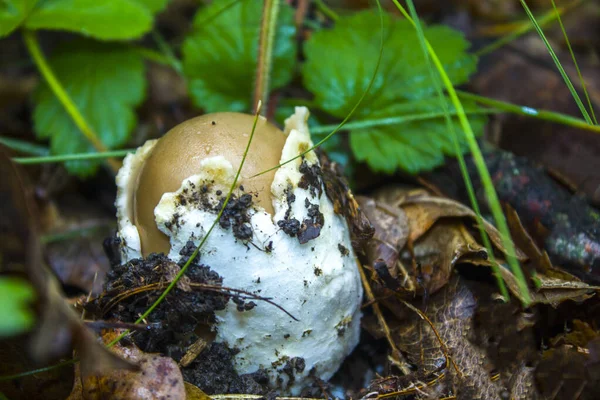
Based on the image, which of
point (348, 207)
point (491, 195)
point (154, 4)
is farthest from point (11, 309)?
point (154, 4)

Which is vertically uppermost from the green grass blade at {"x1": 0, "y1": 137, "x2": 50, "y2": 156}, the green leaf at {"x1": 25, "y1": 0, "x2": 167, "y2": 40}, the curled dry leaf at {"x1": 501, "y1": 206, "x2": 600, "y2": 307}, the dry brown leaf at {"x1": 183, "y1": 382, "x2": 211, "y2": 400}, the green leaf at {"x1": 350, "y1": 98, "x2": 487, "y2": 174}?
the green leaf at {"x1": 25, "y1": 0, "x2": 167, "y2": 40}

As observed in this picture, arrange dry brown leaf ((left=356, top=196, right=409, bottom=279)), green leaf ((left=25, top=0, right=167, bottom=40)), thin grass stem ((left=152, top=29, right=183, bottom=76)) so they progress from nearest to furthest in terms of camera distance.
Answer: dry brown leaf ((left=356, top=196, right=409, bottom=279)) → green leaf ((left=25, top=0, right=167, bottom=40)) → thin grass stem ((left=152, top=29, right=183, bottom=76))

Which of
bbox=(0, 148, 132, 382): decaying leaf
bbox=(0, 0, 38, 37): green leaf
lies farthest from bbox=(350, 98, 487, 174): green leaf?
bbox=(0, 0, 38, 37): green leaf

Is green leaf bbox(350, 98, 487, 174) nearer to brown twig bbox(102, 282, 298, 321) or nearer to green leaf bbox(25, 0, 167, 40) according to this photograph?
brown twig bbox(102, 282, 298, 321)

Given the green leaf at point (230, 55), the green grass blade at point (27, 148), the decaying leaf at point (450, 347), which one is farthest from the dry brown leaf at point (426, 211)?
the green grass blade at point (27, 148)

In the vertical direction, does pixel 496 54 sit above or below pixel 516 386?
above

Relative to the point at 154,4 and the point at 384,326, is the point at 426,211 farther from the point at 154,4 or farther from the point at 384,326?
the point at 154,4

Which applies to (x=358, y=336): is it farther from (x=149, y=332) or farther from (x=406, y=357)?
(x=149, y=332)

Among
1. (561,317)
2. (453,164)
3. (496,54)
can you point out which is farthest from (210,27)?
(561,317)
